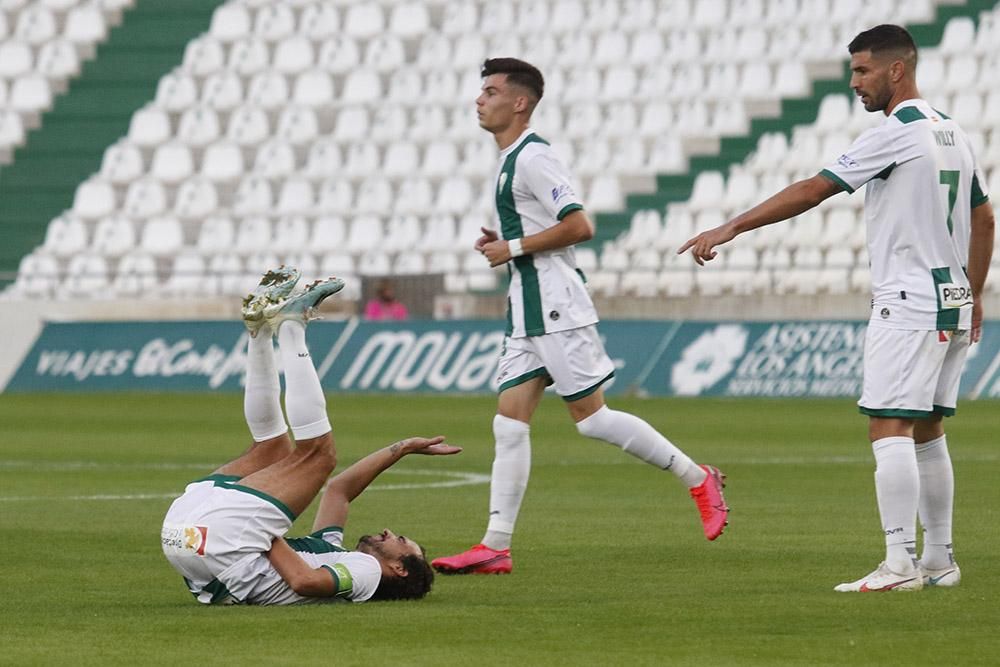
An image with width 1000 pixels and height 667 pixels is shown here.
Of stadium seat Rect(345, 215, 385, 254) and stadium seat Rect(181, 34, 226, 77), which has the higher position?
stadium seat Rect(181, 34, 226, 77)

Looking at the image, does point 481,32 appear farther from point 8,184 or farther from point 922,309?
point 922,309

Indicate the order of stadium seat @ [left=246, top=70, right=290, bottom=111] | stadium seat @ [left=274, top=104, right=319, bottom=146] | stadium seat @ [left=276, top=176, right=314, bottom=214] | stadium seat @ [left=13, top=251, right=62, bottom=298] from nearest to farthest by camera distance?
stadium seat @ [left=13, top=251, right=62, bottom=298] → stadium seat @ [left=276, top=176, right=314, bottom=214] → stadium seat @ [left=274, top=104, right=319, bottom=146] → stadium seat @ [left=246, top=70, right=290, bottom=111]

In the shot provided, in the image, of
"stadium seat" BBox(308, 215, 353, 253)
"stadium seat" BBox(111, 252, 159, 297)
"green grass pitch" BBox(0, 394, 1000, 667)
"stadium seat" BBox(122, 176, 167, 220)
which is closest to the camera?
"green grass pitch" BBox(0, 394, 1000, 667)

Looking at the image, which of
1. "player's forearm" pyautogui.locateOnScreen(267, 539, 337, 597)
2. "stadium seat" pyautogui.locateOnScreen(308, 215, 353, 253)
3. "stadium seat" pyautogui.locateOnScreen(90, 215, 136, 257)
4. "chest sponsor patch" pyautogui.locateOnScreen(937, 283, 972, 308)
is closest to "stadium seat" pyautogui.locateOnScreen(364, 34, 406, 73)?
"stadium seat" pyautogui.locateOnScreen(308, 215, 353, 253)

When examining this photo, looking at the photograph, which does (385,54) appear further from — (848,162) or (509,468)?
(848,162)

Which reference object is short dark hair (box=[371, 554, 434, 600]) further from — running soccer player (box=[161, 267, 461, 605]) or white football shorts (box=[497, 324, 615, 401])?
white football shorts (box=[497, 324, 615, 401])

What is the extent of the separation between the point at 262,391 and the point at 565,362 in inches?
70.7

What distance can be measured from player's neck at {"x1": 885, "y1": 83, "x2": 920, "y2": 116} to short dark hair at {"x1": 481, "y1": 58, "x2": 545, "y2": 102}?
1.91 m

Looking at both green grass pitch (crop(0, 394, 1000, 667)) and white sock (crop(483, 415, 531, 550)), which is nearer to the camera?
green grass pitch (crop(0, 394, 1000, 667))

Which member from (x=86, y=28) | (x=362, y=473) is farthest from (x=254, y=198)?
(x=362, y=473)

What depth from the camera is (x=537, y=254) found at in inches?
359

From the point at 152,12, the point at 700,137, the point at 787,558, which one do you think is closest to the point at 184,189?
the point at 152,12

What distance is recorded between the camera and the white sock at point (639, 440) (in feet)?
29.7

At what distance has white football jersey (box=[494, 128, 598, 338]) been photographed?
29.6 feet
